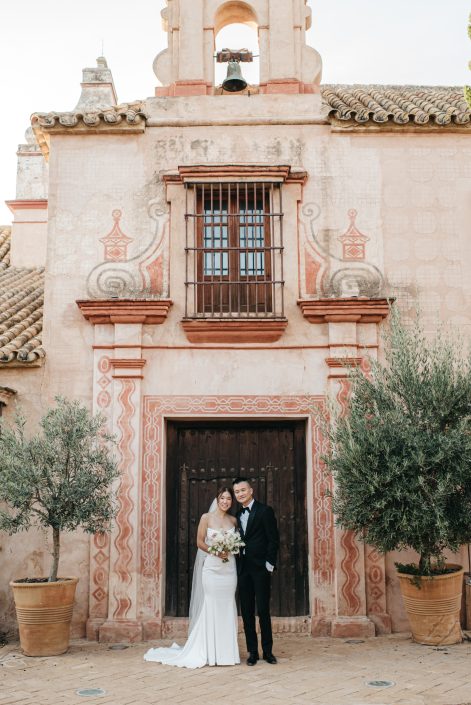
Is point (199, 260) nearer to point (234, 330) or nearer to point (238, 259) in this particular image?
point (238, 259)

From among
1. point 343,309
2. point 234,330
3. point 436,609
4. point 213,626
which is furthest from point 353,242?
point 213,626

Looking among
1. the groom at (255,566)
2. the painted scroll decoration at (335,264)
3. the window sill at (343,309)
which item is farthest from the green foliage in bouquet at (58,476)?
the painted scroll decoration at (335,264)

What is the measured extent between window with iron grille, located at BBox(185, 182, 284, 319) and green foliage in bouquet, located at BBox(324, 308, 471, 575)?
2.08 metres

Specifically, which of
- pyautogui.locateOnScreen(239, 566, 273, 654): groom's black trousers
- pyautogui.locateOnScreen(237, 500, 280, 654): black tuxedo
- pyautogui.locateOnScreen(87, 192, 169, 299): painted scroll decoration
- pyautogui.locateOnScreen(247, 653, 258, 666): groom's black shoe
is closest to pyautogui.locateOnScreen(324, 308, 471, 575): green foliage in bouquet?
pyautogui.locateOnScreen(237, 500, 280, 654): black tuxedo

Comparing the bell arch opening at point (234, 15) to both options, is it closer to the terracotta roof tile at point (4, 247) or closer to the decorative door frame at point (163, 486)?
the decorative door frame at point (163, 486)

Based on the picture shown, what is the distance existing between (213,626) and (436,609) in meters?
2.55

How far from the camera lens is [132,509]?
934cm

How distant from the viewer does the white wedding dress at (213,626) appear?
25.0 ft

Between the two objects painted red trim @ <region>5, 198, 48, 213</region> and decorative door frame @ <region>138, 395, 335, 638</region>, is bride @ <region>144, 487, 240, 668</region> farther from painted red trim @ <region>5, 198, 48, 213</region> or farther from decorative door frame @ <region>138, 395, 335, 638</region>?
painted red trim @ <region>5, 198, 48, 213</region>

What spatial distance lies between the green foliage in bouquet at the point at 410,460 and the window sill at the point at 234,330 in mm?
1591

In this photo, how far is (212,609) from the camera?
25.6 ft

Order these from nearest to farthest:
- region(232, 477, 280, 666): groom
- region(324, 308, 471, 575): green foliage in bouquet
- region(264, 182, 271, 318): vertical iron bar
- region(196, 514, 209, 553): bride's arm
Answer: region(232, 477, 280, 666): groom → region(196, 514, 209, 553): bride's arm → region(324, 308, 471, 575): green foliage in bouquet → region(264, 182, 271, 318): vertical iron bar

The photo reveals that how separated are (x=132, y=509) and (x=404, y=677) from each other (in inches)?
152

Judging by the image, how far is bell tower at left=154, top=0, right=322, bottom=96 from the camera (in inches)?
419
